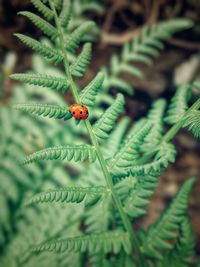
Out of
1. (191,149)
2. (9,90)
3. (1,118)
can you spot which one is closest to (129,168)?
(1,118)

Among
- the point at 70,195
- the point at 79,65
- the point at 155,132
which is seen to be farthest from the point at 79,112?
the point at 155,132

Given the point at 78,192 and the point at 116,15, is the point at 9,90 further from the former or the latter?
the point at 78,192

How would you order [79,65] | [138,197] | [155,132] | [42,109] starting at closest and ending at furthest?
[42,109]
[79,65]
[138,197]
[155,132]

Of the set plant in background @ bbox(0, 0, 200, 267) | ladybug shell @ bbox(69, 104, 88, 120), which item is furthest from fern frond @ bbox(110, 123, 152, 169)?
ladybug shell @ bbox(69, 104, 88, 120)

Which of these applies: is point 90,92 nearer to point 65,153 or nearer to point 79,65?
point 79,65

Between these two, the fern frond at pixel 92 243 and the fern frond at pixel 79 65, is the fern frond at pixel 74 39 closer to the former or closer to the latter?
→ the fern frond at pixel 79 65

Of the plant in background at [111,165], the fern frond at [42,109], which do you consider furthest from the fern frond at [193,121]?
the fern frond at [42,109]

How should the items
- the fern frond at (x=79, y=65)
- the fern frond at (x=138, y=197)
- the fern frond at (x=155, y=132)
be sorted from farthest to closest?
the fern frond at (x=155, y=132)
the fern frond at (x=138, y=197)
the fern frond at (x=79, y=65)
